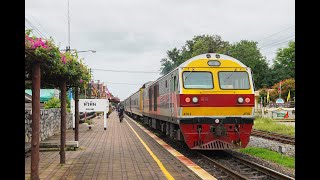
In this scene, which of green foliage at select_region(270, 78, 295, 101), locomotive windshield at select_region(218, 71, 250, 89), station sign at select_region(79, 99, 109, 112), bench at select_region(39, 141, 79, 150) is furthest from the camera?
green foliage at select_region(270, 78, 295, 101)

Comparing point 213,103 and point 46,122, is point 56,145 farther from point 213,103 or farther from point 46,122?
point 213,103

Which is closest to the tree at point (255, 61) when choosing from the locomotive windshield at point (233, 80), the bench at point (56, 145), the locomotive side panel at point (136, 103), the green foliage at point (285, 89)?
the green foliage at point (285, 89)

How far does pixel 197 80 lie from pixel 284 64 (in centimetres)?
8967

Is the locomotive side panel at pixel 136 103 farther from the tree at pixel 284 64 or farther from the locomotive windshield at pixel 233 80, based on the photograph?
the tree at pixel 284 64

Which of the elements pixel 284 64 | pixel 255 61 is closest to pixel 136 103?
pixel 255 61

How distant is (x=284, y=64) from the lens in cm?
9719

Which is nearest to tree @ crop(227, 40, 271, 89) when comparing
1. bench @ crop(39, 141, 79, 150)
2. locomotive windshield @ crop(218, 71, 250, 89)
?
locomotive windshield @ crop(218, 71, 250, 89)

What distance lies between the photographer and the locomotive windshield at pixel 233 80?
1256cm

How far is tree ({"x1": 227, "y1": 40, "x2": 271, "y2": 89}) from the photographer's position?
308ft

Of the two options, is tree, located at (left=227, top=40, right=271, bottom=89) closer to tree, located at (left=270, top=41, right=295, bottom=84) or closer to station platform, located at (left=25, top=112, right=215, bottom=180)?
tree, located at (left=270, top=41, right=295, bottom=84)

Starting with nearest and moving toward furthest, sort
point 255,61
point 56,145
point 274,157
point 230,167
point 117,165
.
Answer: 1. point 117,165
2. point 230,167
3. point 274,157
4. point 56,145
5. point 255,61

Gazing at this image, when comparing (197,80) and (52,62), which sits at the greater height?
(52,62)
